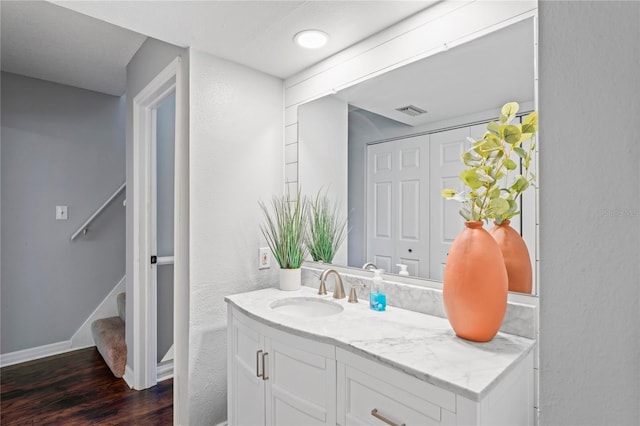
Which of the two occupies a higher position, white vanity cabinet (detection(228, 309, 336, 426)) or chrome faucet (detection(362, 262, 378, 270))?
chrome faucet (detection(362, 262, 378, 270))

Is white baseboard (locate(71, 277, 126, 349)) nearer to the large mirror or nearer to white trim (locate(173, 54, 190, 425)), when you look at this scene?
white trim (locate(173, 54, 190, 425))

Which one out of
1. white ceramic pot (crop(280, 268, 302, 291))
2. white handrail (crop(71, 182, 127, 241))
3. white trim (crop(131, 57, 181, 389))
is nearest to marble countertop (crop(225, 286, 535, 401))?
white ceramic pot (crop(280, 268, 302, 291))

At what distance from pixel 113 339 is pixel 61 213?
1.24m

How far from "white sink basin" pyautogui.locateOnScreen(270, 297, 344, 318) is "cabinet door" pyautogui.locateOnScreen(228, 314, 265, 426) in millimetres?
213

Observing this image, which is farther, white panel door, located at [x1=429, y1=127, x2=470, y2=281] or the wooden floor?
the wooden floor

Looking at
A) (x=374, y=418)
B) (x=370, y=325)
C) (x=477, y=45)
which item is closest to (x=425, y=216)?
(x=370, y=325)

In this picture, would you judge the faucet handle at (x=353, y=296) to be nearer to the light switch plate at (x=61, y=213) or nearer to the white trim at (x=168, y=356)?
the white trim at (x=168, y=356)

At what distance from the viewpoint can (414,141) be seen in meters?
1.49

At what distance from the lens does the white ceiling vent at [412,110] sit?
147 cm

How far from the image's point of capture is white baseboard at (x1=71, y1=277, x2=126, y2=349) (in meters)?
3.02

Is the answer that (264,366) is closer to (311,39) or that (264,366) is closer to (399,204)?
(399,204)

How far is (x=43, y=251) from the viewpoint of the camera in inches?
114

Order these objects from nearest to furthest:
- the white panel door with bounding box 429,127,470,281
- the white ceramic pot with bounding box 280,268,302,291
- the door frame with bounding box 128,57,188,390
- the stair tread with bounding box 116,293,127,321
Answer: the white panel door with bounding box 429,127,470,281 → the white ceramic pot with bounding box 280,268,302,291 → the door frame with bounding box 128,57,188,390 → the stair tread with bounding box 116,293,127,321

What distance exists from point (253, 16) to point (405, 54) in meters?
0.67
